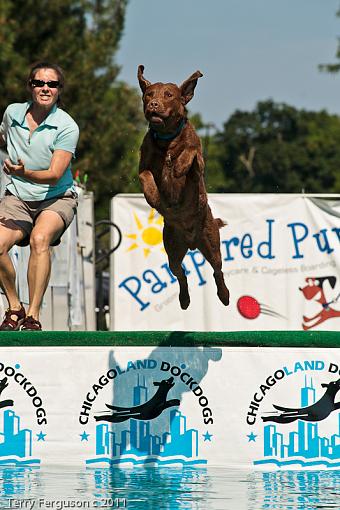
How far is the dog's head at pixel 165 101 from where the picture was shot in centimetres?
616

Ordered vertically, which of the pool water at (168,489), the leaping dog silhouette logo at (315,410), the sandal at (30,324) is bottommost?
the pool water at (168,489)

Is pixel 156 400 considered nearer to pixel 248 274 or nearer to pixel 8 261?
pixel 8 261

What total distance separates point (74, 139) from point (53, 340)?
136cm

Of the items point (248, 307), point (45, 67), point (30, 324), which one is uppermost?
point (45, 67)

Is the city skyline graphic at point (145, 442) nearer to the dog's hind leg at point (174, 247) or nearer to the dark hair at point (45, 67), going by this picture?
the dog's hind leg at point (174, 247)

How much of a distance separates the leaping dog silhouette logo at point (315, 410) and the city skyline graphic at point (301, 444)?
0.10 ft

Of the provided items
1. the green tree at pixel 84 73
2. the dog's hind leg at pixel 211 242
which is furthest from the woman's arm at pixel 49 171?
the green tree at pixel 84 73

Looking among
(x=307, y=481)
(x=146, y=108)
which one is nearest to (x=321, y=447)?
(x=307, y=481)

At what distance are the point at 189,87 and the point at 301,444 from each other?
2.18 meters

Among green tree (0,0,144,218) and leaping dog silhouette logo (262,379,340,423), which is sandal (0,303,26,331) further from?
green tree (0,0,144,218)

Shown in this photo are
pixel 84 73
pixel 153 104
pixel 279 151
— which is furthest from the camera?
pixel 279 151

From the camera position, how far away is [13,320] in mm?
7223

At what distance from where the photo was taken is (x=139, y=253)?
1313cm

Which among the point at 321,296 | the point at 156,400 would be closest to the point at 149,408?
the point at 156,400
